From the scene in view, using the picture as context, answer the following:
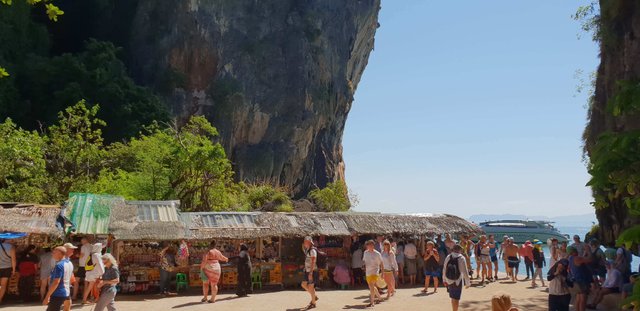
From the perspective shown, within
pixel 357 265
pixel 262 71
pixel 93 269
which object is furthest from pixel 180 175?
pixel 262 71

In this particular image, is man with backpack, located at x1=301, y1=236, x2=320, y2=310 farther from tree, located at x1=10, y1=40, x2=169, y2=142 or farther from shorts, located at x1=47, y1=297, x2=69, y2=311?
tree, located at x1=10, y1=40, x2=169, y2=142

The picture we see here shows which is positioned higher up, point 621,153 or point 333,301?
point 621,153

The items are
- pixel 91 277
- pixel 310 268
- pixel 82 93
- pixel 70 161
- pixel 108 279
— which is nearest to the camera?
pixel 108 279

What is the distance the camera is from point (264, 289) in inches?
654

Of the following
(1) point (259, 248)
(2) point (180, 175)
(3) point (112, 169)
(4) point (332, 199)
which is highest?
(3) point (112, 169)

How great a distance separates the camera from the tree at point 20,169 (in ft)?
69.5

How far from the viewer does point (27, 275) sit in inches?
542

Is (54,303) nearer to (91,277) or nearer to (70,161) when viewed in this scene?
(91,277)

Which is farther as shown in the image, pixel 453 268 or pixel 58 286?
pixel 453 268

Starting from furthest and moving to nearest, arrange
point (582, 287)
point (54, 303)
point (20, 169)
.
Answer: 1. point (20, 169)
2. point (582, 287)
3. point (54, 303)

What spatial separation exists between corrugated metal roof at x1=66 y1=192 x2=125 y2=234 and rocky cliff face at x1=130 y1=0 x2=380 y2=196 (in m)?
27.7

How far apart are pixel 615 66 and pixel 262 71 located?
30.7m

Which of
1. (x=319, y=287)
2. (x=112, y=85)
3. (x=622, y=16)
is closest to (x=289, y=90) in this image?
(x=112, y=85)

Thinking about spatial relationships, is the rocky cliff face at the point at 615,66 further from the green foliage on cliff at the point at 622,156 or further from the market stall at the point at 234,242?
the green foliage on cliff at the point at 622,156
